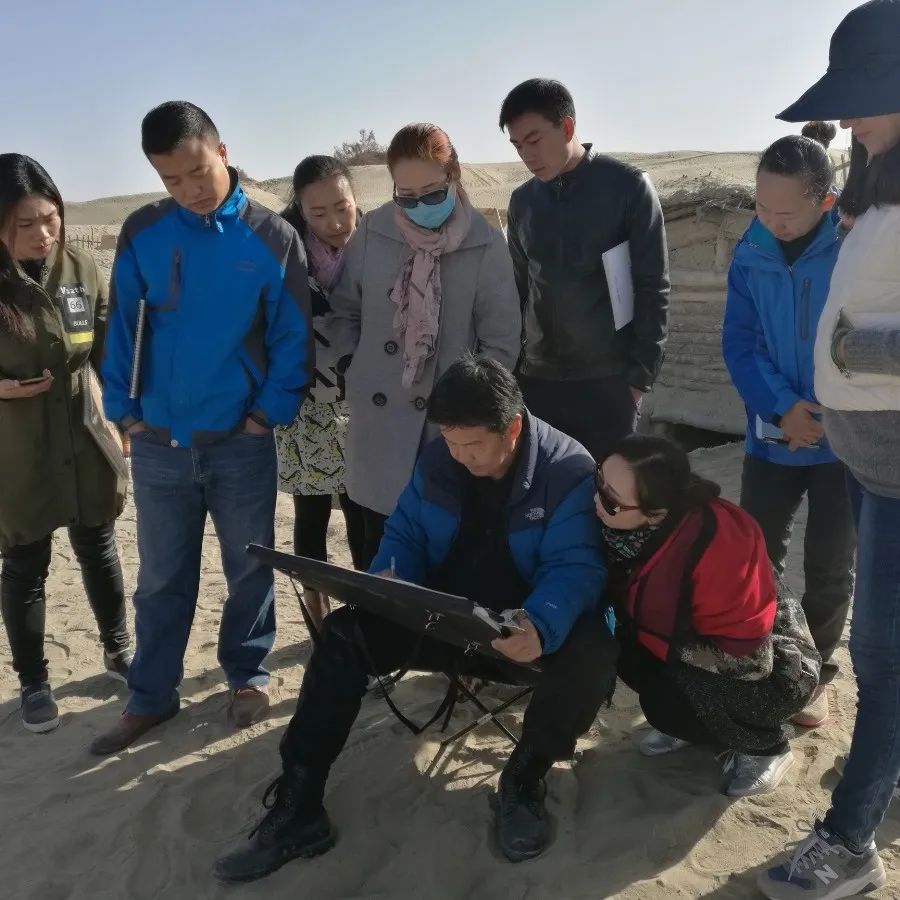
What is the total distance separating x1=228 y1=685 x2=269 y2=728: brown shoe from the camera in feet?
11.5

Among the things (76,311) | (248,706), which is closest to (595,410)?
(248,706)

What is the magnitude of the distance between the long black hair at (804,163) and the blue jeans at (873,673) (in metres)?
1.12

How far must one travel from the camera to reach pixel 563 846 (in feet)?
8.87

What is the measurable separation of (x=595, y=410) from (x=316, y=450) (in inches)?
46.1

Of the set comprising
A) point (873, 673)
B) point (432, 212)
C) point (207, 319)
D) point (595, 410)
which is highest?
point (432, 212)

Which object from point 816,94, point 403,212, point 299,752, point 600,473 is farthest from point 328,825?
point 816,94

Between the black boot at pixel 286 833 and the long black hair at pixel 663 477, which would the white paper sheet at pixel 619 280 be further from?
the black boot at pixel 286 833

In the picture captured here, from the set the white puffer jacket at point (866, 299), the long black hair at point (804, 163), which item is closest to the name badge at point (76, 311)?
the long black hair at point (804, 163)

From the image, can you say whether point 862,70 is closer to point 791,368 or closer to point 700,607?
point 791,368

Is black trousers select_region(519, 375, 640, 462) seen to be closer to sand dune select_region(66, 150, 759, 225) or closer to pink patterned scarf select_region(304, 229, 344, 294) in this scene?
pink patterned scarf select_region(304, 229, 344, 294)

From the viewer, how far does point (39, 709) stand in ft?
11.9

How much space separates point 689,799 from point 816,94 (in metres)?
2.07

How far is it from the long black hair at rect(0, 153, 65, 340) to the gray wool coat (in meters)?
1.11

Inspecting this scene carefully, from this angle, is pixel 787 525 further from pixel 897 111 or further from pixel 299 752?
pixel 299 752
